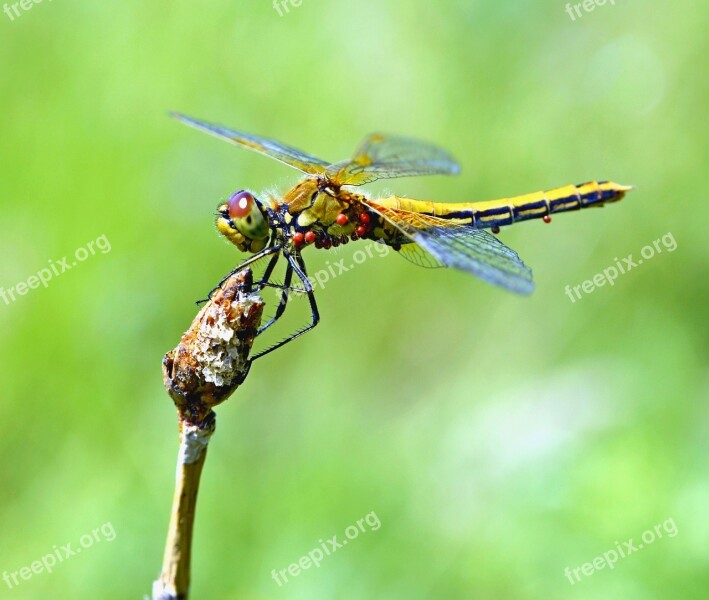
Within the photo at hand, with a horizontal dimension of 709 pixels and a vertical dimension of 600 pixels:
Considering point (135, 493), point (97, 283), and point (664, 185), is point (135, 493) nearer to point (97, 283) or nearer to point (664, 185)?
point (97, 283)

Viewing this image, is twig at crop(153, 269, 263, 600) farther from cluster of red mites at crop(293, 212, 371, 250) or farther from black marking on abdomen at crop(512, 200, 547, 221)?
black marking on abdomen at crop(512, 200, 547, 221)

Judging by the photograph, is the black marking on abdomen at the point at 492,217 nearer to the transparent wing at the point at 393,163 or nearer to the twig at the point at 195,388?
the transparent wing at the point at 393,163

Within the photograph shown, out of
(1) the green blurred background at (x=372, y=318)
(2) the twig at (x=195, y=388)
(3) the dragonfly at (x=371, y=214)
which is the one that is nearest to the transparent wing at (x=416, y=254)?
(3) the dragonfly at (x=371, y=214)

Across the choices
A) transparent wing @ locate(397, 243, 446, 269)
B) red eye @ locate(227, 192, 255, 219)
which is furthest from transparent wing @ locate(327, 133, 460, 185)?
red eye @ locate(227, 192, 255, 219)

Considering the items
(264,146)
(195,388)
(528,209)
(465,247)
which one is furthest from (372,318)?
(195,388)

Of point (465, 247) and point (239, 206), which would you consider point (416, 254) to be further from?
point (239, 206)
